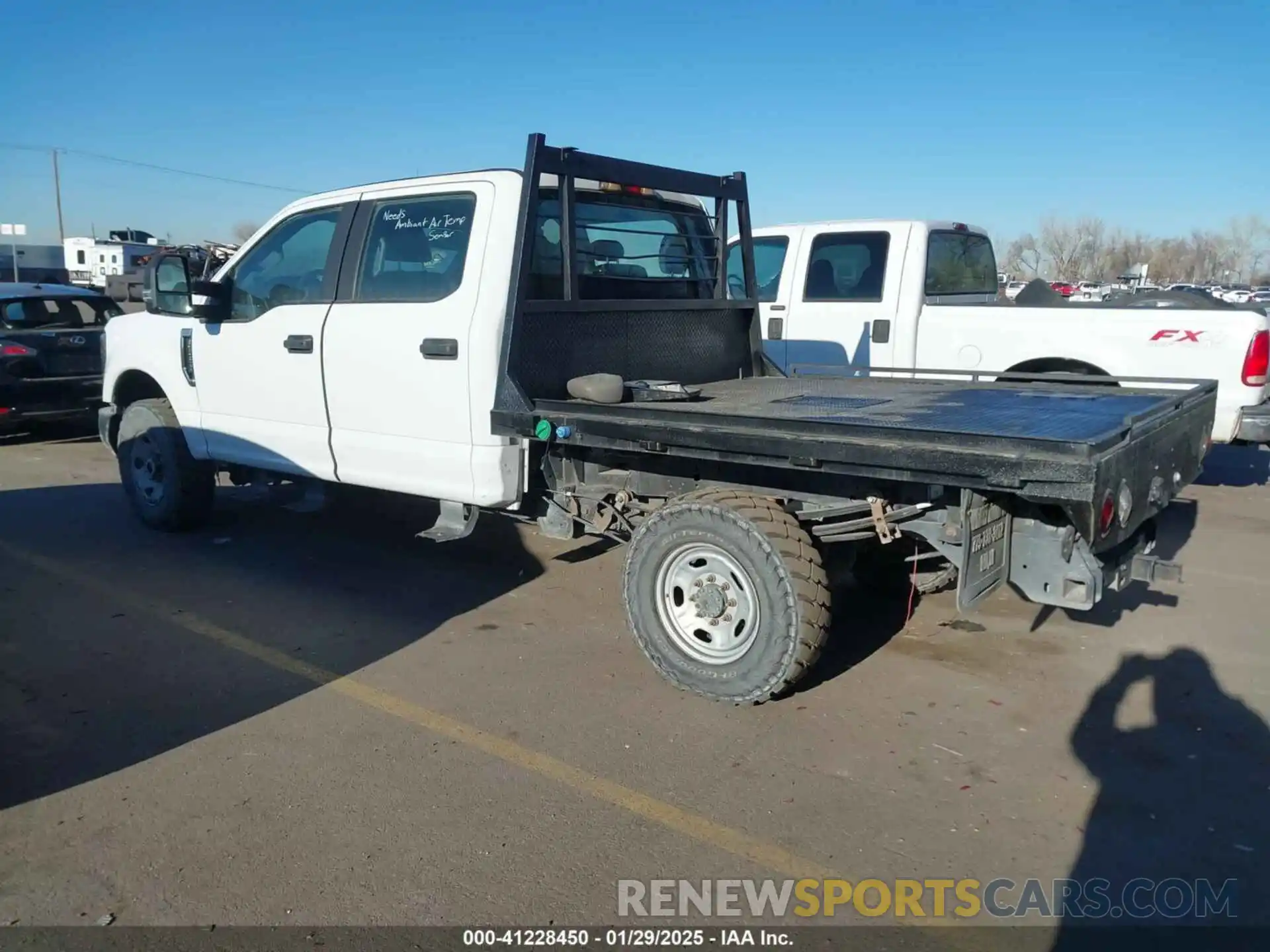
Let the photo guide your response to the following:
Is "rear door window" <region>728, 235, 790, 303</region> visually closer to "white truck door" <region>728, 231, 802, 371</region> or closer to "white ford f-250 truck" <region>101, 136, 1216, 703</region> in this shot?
"white truck door" <region>728, 231, 802, 371</region>

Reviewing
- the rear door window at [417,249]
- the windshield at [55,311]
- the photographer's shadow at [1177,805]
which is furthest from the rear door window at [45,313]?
the photographer's shadow at [1177,805]

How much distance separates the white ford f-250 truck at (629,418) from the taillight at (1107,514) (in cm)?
2

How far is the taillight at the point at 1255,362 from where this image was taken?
7.23 meters

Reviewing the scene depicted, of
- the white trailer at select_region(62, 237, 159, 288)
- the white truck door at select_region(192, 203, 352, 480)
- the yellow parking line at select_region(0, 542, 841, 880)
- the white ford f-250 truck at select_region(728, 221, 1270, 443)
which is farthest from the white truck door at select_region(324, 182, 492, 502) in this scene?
the white trailer at select_region(62, 237, 159, 288)

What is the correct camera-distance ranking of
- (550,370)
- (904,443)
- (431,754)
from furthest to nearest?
(550,370)
(431,754)
(904,443)

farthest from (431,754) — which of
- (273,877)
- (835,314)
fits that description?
(835,314)

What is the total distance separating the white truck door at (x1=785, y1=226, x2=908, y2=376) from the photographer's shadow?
420 cm

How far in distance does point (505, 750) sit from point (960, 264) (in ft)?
21.8

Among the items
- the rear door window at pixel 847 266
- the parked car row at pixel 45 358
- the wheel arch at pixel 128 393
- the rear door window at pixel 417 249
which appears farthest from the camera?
the parked car row at pixel 45 358

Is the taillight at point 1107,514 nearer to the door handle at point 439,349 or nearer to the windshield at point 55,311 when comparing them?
the door handle at point 439,349

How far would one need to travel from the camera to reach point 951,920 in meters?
3.13

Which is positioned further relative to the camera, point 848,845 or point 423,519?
point 423,519

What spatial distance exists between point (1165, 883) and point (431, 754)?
2657 mm

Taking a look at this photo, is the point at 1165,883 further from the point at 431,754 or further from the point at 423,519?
the point at 423,519
